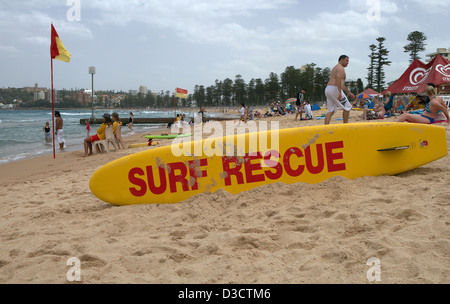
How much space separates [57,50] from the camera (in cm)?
945

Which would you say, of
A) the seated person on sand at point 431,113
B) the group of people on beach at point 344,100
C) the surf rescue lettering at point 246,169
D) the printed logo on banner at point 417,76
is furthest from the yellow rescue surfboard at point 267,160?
the printed logo on banner at point 417,76

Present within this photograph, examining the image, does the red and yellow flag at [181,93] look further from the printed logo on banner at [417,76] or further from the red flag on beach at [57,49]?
the printed logo on banner at [417,76]

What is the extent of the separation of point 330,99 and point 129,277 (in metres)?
4.87

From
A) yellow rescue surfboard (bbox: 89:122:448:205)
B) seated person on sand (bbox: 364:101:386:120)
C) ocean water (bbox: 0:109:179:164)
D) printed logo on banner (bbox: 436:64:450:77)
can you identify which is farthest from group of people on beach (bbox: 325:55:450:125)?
ocean water (bbox: 0:109:179:164)

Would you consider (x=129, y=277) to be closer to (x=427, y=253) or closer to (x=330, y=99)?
(x=427, y=253)

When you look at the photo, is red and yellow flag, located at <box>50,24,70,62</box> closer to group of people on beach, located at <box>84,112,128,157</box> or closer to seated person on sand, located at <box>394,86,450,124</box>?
group of people on beach, located at <box>84,112,128,157</box>

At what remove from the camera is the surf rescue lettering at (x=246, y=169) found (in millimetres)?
3416

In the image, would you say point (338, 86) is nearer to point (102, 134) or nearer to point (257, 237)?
point (257, 237)

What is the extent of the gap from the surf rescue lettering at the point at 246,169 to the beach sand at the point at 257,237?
17cm

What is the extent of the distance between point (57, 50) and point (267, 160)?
8557mm

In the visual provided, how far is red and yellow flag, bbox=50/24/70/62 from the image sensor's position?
369 inches

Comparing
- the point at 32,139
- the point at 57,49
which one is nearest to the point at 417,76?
the point at 57,49

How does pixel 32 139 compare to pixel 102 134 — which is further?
pixel 32 139

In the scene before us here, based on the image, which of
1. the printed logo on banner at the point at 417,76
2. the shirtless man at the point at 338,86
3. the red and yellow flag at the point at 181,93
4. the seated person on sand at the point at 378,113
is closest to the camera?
the shirtless man at the point at 338,86
